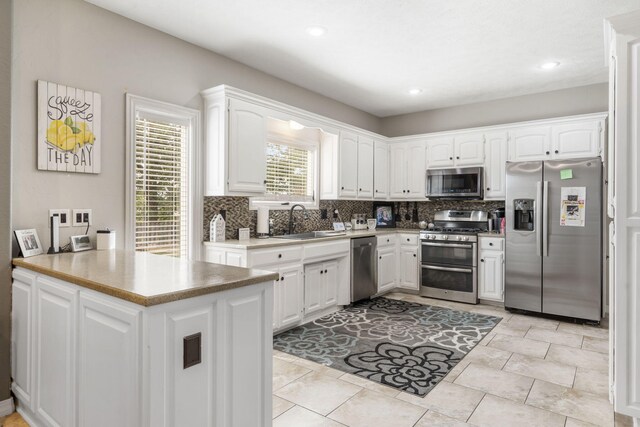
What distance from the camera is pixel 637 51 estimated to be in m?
2.10

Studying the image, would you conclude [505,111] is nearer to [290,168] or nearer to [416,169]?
[416,169]

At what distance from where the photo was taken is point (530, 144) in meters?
4.87

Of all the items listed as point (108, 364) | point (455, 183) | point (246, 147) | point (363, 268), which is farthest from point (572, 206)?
point (108, 364)

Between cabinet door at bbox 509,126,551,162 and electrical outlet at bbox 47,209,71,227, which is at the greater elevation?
cabinet door at bbox 509,126,551,162

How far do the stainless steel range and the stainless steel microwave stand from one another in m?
0.35

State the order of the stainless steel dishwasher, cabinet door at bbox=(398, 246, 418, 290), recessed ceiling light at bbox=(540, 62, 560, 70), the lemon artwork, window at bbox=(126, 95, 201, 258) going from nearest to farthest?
1. the lemon artwork
2. window at bbox=(126, 95, 201, 258)
3. recessed ceiling light at bbox=(540, 62, 560, 70)
4. the stainless steel dishwasher
5. cabinet door at bbox=(398, 246, 418, 290)

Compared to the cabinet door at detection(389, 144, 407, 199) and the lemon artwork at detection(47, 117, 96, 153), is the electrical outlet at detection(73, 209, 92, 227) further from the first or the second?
the cabinet door at detection(389, 144, 407, 199)

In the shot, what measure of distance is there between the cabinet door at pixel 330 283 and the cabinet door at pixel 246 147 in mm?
1201

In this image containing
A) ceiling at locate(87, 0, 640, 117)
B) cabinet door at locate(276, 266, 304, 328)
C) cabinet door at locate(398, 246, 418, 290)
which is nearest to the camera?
ceiling at locate(87, 0, 640, 117)

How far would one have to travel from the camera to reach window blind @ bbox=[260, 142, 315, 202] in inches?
179

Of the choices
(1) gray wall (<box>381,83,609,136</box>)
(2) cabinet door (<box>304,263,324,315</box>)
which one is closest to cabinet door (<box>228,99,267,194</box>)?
(2) cabinet door (<box>304,263,324,315</box>)

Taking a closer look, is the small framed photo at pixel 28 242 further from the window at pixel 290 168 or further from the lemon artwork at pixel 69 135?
the window at pixel 290 168

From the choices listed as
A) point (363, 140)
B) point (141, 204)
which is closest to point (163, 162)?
point (141, 204)

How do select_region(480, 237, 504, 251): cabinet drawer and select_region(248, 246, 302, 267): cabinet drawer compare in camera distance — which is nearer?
select_region(248, 246, 302, 267): cabinet drawer
